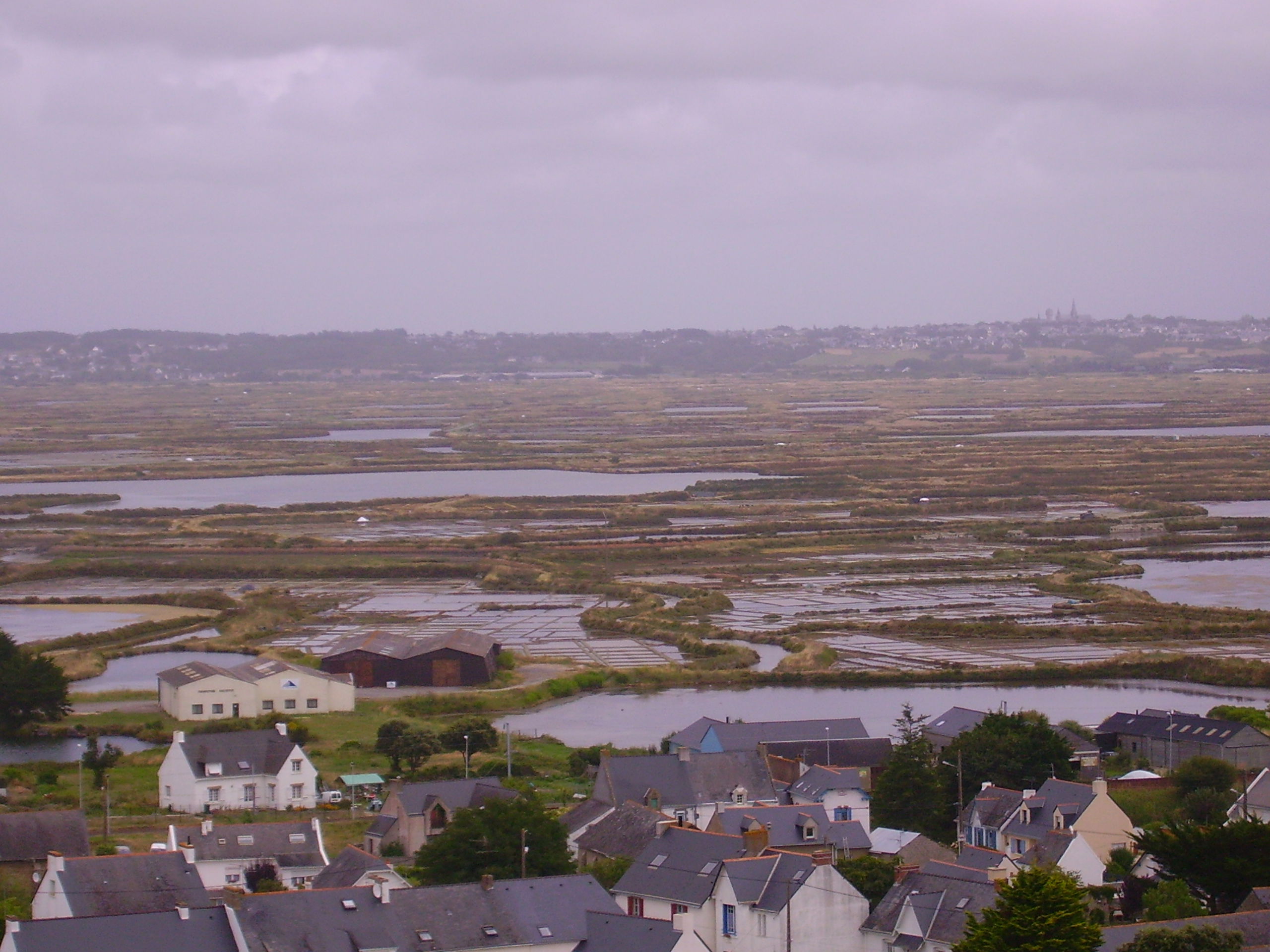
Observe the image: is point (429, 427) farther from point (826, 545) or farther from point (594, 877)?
point (594, 877)

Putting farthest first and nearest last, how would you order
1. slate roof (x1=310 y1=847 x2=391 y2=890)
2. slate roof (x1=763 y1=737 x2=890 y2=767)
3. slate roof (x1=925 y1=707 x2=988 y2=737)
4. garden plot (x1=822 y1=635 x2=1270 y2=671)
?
1. garden plot (x1=822 y1=635 x2=1270 y2=671)
2. slate roof (x1=925 y1=707 x2=988 y2=737)
3. slate roof (x1=763 y1=737 x2=890 y2=767)
4. slate roof (x1=310 y1=847 x2=391 y2=890)

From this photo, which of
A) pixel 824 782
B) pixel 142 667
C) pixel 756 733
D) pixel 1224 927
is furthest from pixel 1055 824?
pixel 142 667

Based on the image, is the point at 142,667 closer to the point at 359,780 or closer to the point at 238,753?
the point at 238,753

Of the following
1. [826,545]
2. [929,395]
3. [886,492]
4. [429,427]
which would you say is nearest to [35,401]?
[429,427]

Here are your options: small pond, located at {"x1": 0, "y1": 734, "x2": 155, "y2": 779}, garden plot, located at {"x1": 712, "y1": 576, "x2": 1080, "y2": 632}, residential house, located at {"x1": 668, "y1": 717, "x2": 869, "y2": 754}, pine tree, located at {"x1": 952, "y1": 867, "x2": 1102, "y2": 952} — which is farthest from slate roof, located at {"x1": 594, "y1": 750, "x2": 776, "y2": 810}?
garden plot, located at {"x1": 712, "y1": 576, "x2": 1080, "y2": 632}

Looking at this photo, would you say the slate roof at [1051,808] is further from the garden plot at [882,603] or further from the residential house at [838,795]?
the garden plot at [882,603]

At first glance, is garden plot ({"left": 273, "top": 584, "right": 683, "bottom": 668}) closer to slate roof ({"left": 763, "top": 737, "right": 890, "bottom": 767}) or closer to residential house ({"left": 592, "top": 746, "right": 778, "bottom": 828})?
slate roof ({"left": 763, "top": 737, "right": 890, "bottom": 767})
